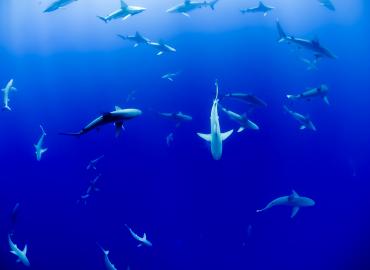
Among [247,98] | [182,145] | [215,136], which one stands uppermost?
[215,136]

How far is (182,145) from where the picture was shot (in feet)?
55.3

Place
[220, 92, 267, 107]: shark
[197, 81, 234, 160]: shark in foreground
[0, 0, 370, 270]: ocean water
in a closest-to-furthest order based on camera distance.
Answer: [197, 81, 234, 160]: shark in foreground < [220, 92, 267, 107]: shark < [0, 0, 370, 270]: ocean water

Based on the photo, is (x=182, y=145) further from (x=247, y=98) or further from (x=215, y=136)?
(x=215, y=136)

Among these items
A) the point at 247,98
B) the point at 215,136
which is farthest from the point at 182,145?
the point at 215,136

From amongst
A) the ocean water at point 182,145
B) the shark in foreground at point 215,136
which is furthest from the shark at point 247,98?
the ocean water at point 182,145

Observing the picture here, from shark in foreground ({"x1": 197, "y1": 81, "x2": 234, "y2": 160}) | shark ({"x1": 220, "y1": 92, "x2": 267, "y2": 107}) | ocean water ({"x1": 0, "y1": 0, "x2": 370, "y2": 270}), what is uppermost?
shark in foreground ({"x1": 197, "y1": 81, "x2": 234, "y2": 160})

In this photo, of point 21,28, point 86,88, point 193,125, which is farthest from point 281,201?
point 21,28

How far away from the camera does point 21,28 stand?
61.0 feet

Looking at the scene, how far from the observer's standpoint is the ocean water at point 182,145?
14875 mm

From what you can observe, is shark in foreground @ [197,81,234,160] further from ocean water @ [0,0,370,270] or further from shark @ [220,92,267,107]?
ocean water @ [0,0,370,270]

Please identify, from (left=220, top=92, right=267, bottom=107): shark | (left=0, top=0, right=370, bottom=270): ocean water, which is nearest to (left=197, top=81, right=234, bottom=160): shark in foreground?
(left=220, top=92, right=267, bottom=107): shark

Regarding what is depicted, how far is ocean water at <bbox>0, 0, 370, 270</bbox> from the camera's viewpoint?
48.8 ft

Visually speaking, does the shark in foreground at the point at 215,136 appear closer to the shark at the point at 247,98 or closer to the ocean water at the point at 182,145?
the shark at the point at 247,98

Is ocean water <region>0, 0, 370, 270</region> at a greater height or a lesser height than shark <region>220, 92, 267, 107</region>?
lesser
